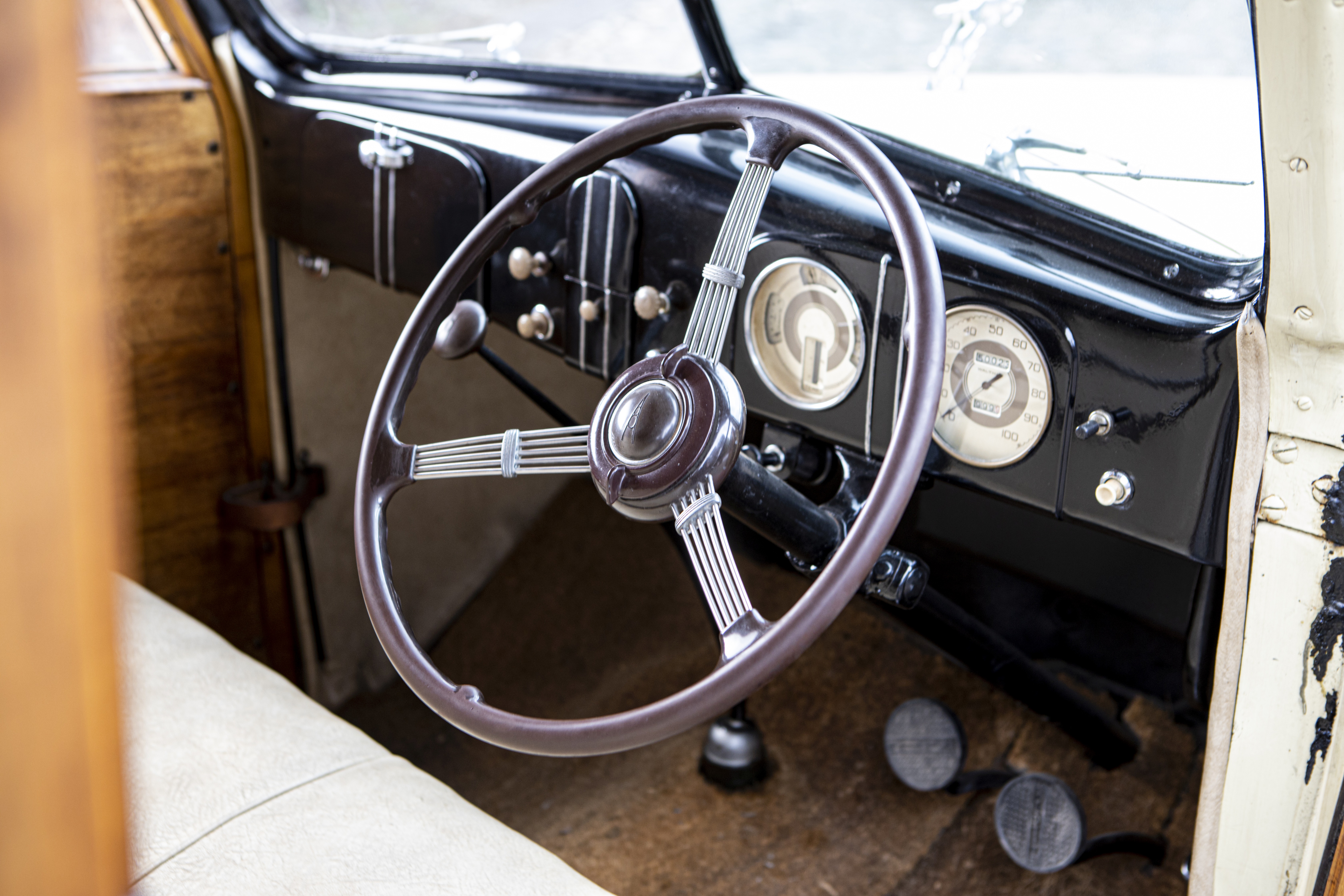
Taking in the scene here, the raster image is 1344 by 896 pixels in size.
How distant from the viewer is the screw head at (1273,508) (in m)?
Result: 0.98

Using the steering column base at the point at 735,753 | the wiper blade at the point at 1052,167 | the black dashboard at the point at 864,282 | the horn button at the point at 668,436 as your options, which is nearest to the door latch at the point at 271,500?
the black dashboard at the point at 864,282

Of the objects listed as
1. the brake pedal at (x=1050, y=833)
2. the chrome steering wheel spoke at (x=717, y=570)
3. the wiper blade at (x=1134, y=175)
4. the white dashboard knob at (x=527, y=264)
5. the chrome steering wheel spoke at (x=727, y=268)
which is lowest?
the brake pedal at (x=1050, y=833)

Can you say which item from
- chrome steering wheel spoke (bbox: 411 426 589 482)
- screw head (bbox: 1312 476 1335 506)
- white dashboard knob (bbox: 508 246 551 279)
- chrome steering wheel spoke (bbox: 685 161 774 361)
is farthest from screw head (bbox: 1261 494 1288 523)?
white dashboard knob (bbox: 508 246 551 279)

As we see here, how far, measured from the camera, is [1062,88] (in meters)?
1.42

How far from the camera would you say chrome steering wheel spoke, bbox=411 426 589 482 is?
1.06 m

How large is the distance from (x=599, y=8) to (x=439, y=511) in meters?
1.25

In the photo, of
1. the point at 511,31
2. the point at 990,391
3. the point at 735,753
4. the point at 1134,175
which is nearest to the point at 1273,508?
the point at 990,391

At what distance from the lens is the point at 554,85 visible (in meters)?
1.91

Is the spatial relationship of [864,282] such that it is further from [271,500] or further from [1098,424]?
[271,500]

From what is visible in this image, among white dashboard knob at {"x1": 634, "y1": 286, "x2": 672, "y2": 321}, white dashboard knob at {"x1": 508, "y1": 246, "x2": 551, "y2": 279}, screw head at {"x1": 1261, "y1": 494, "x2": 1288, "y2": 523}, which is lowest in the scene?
screw head at {"x1": 1261, "y1": 494, "x2": 1288, "y2": 523}

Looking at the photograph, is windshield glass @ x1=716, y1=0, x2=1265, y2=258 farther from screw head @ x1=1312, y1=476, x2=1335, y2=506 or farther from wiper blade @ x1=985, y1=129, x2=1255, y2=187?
screw head @ x1=1312, y1=476, x2=1335, y2=506

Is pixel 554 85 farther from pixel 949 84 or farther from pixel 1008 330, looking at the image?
pixel 1008 330

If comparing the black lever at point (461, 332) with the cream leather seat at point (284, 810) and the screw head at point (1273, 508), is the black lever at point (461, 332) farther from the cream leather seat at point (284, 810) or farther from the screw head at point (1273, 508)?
the screw head at point (1273, 508)

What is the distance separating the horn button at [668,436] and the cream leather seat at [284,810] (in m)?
0.40
